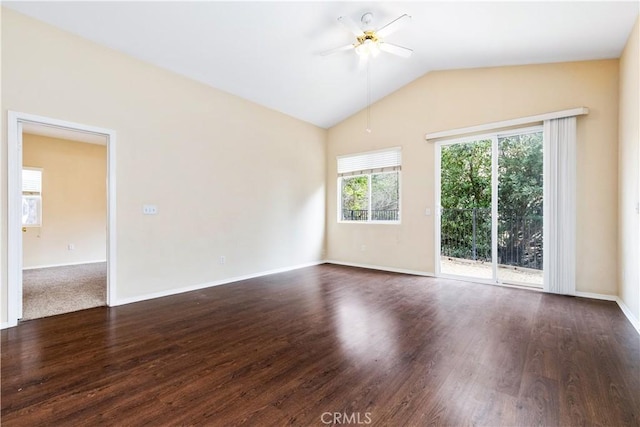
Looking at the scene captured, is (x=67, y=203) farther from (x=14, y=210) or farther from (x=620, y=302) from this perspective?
(x=620, y=302)

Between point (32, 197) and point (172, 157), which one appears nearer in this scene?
point (172, 157)

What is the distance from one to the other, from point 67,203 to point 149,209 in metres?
4.45

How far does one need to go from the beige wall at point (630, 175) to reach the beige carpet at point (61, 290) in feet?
20.5

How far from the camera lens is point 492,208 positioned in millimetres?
4707

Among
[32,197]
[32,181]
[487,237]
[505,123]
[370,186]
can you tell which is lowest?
[487,237]

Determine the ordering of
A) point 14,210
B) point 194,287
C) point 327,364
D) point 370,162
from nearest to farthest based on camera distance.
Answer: point 327,364
point 14,210
point 194,287
point 370,162

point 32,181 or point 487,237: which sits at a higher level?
point 32,181

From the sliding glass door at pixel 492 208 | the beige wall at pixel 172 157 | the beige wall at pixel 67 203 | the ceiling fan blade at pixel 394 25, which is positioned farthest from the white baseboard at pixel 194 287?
the beige wall at pixel 67 203

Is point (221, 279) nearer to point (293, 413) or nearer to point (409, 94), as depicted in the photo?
point (293, 413)

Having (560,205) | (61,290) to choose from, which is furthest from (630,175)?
(61,290)

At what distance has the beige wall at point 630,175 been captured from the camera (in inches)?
119

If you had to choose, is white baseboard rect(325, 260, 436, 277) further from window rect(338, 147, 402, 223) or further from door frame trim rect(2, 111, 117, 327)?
door frame trim rect(2, 111, 117, 327)

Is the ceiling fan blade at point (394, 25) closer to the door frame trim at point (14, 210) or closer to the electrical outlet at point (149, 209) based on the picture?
the electrical outlet at point (149, 209)

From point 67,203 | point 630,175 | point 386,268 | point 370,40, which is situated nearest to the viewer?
point 630,175
